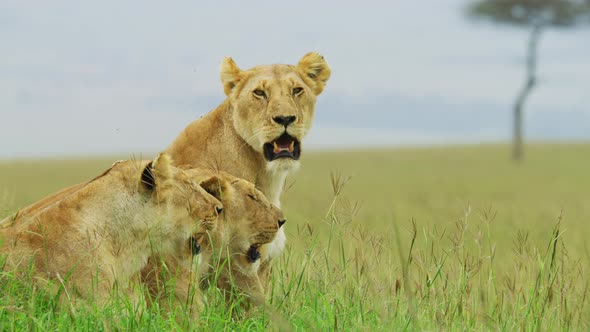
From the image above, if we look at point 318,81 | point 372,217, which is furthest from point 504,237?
point 318,81

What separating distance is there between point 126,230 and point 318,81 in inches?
86.5

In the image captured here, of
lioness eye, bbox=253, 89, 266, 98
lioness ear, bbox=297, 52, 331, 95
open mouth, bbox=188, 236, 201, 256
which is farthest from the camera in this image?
lioness ear, bbox=297, 52, 331, 95

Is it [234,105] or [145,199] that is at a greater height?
[234,105]

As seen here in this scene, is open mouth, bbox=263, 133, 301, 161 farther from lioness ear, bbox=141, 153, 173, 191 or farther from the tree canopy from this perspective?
the tree canopy

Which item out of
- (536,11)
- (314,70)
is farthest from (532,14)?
(314,70)

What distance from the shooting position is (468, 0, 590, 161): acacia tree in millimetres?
37156

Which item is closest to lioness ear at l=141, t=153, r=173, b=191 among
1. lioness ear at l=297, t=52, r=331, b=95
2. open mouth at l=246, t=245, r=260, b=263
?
open mouth at l=246, t=245, r=260, b=263

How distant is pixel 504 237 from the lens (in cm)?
1293

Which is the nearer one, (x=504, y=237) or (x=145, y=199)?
(x=145, y=199)

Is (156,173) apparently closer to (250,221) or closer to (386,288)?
(250,221)

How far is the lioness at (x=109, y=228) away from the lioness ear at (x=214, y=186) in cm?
28

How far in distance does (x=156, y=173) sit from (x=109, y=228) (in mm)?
336

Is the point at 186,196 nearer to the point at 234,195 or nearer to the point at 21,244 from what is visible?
the point at 234,195

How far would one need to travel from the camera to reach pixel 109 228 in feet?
13.0
